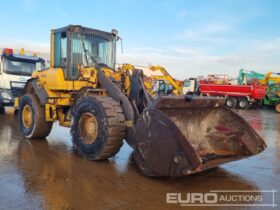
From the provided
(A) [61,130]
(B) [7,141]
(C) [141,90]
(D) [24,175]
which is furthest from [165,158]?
(A) [61,130]

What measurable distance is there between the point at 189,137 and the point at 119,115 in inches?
49.4

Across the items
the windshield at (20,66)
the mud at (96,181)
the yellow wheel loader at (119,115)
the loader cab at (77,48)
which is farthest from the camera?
the windshield at (20,66)

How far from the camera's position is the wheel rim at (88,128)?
5622 mm

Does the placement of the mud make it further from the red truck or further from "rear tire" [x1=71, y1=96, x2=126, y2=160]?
the red truck

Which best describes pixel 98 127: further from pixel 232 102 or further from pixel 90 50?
pixel 232 102

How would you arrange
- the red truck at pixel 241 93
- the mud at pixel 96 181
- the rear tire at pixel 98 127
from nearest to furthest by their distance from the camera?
the mud at pixel 96 181 < the rear tire at pixel 98 127 < the red truck at pixel 241 93

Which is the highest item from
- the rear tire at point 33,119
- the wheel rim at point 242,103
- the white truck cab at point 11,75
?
the white truck cab at point 11,75

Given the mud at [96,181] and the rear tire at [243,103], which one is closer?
the mud at [96,181]

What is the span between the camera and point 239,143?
5438 millimetres

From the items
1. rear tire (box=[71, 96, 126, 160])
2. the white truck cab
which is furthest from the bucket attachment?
the white truck cab

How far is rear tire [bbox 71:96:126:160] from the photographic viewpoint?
17.0 ft

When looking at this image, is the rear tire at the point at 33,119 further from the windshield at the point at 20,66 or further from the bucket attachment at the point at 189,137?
the windshield at the point at 20,66

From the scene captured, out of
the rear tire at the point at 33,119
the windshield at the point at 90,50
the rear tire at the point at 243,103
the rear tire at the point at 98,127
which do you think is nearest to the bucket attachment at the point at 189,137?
the rear tire at the point at 98,127

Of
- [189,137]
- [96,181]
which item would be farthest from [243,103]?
[96,181]
